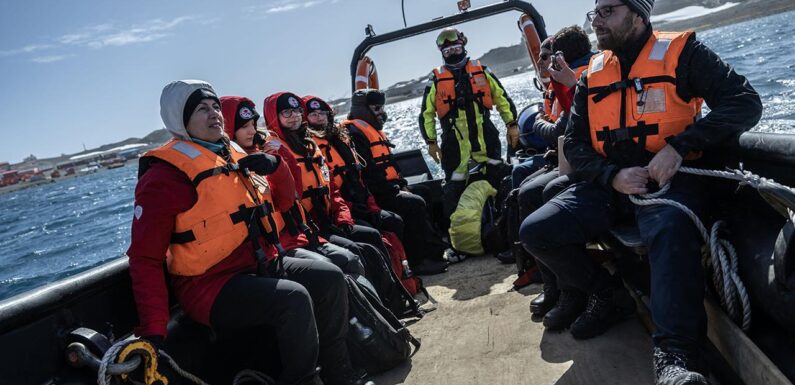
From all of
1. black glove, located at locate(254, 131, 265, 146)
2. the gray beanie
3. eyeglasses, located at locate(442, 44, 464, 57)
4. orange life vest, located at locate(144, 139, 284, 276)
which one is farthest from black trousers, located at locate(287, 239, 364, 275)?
eyeglasses, located at locate(442, 44, 464, 57)

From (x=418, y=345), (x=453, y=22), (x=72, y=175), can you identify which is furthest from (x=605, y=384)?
(x=72, y=175)

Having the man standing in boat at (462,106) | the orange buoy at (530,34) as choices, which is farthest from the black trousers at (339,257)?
the orange buoy at (530,34)

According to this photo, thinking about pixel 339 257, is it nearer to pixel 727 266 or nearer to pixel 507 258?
pixel 507 258

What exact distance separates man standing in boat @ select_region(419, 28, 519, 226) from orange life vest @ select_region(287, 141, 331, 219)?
1882 mm

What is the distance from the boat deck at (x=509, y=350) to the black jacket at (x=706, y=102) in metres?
0.71

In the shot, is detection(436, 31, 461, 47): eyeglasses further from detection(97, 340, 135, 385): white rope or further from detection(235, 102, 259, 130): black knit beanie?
detection(97, 340, 135, 385): white rope

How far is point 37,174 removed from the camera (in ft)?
324

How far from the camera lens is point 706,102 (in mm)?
2170

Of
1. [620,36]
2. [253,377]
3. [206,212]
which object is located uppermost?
[620,36]

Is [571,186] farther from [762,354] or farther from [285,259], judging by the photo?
[285,259]

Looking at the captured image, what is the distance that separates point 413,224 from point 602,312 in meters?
2.28

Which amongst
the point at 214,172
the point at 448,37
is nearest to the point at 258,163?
the point at 214,172

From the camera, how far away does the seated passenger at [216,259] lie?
2086mm

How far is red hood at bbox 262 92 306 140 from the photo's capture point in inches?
140
